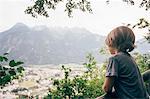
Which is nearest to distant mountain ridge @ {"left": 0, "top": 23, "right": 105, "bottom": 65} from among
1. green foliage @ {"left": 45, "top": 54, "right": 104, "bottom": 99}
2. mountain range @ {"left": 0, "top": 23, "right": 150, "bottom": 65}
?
mountain range @ {"left": 0, "top": 23, "right": 150, "bottom": 65}

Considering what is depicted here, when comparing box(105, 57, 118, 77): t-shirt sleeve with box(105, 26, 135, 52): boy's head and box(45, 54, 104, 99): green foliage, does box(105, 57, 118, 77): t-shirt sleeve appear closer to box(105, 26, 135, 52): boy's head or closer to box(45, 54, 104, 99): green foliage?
box(105, 26, 135, 52): boy's head

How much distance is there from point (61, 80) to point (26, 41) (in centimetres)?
4021

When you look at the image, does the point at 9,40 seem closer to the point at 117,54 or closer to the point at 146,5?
the point at 146,5

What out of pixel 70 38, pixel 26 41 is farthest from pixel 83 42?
pixel 26 41

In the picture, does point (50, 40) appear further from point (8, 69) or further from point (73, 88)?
point (8, 69)

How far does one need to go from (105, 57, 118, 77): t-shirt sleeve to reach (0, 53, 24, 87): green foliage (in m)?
0.97

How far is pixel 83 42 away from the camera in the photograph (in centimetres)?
5359

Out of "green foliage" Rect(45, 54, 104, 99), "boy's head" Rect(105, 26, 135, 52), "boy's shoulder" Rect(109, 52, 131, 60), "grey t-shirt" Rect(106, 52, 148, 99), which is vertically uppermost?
"boy's head" Rect(105, 26, 135, 52)

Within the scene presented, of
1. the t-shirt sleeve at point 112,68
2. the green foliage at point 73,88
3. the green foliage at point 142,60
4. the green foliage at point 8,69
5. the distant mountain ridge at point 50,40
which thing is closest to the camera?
the t-shirt sleeve at point 112,68

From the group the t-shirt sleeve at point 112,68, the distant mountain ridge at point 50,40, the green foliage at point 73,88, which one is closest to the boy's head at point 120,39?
the t-shirt sleeve at point 112,68

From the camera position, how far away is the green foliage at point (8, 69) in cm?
439

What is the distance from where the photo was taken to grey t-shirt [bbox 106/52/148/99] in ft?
12.9

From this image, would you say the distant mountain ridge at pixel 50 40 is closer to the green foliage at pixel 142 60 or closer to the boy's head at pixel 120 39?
the green foliage at pixel 142 60

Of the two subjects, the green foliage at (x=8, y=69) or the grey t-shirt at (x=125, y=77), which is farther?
the green foliage at (x=8, y=69)
